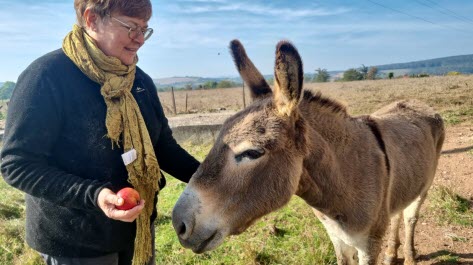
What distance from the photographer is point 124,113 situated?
1.98 metres

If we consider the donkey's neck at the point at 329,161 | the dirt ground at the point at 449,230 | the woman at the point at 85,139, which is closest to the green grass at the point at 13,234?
the woman at the point at 85,139

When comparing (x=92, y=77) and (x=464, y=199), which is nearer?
(x=92, y=77)

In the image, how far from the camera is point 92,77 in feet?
6.25

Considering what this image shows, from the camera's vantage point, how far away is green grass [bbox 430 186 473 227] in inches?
177

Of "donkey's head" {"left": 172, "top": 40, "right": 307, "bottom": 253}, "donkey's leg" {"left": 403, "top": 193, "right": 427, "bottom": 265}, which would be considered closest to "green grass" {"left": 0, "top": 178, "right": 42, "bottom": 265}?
"donkey's head" {"left": 172, "top": 40, "right": 307, "bottom": 253}

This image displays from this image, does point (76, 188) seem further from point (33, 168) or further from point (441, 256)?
point (441, 256)

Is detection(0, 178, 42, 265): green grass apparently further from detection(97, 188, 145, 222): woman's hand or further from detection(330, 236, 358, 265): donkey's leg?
detection(330, 236, 358, 265): donkey's leg

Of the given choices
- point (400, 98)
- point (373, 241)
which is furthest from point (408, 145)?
point (400, 98)

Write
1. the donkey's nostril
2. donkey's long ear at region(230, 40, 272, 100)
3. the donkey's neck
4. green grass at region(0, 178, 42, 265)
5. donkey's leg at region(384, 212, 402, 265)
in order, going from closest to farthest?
the donkey's nostril < the donkey's neck < donkey's long ear at region(230, 40, 272, 100) < donkey's leg at region(384, 212, 402, 265) < green grass at region(0, 178, 42, 265)

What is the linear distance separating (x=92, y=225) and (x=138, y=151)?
474 millimetres

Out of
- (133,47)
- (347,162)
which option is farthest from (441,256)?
(133,47)

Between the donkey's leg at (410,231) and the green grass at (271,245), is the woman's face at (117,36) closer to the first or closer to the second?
the green grass at (271,245)

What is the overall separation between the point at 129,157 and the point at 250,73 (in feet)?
3.19

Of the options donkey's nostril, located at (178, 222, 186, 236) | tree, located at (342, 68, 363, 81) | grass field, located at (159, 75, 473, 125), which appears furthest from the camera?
tree, located at (342, 68, 363, 81)
